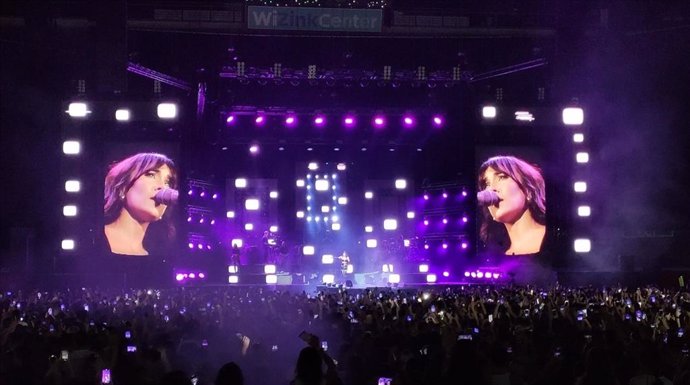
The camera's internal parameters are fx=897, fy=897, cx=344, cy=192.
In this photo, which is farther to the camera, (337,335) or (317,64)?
(317,64)

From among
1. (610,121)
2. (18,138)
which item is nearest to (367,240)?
(610,121)

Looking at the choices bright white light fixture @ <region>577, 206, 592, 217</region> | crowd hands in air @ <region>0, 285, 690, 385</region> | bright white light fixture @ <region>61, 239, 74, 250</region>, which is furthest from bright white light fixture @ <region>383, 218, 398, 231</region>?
crowd hands in air @ <region>0, 285, 690, 385</region>

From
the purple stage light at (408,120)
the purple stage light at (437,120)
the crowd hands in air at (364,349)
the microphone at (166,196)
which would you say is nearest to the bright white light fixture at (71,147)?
the microphone at (166,196)

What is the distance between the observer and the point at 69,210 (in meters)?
29.7

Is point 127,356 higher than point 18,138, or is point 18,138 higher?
point 18,138

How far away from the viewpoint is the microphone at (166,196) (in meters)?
30.5

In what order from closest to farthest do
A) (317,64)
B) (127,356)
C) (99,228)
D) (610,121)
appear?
1. (127,356)
2. (99,228)
3. (317,64)
4. (610,121)

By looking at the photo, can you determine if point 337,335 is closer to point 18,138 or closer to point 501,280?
point 501,280

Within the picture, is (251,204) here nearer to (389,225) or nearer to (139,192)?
(389,225)

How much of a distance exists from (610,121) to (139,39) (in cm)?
1834

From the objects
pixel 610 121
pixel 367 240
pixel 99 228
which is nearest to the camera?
pixel 99 228

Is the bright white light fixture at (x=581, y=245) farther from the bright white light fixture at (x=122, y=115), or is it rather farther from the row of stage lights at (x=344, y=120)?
the bright white light fixture at (x=122, y=115)

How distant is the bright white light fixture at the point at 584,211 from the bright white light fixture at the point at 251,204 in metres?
13.1

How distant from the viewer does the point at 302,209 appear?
38719 millimetres
